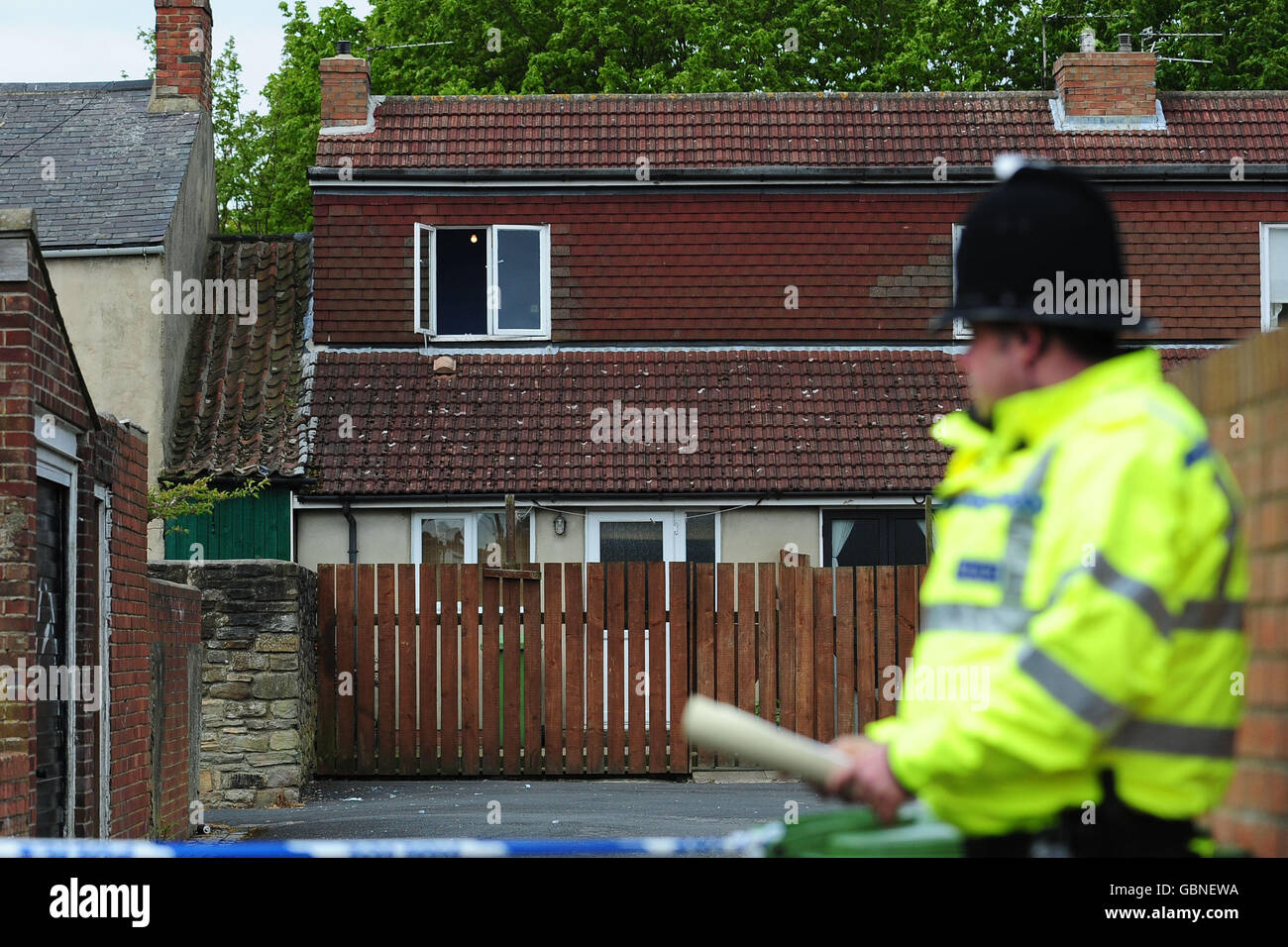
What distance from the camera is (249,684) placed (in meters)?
12.9

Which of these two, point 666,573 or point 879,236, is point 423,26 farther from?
point 666,573

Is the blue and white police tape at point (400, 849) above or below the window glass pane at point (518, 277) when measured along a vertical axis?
below

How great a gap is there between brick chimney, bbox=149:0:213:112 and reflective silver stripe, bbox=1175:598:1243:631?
780 inches

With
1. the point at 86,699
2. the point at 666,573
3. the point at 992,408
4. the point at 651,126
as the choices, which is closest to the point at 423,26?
the point at 651,126

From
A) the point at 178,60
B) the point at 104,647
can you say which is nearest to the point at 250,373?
the point at 178,60

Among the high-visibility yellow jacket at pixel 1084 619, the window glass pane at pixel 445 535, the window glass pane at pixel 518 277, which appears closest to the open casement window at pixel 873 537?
the window glass pane at pixel 445 535

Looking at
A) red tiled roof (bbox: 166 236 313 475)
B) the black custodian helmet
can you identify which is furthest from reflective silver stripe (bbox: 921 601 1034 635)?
red tiled roof (bbox: 166 236 313 475)

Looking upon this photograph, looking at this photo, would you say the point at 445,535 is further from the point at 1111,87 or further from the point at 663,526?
the point at 1111,87

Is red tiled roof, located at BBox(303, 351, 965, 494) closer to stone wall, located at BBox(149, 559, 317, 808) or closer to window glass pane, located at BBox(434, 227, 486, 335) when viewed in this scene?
window glass pane, located at BBox(434, 227, 486, 335)

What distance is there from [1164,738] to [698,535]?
15591 millimetres

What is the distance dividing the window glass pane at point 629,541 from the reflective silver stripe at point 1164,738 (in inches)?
612

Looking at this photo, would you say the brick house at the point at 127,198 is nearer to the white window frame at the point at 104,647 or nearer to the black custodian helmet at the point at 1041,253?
the white window frame at the point at 104,647

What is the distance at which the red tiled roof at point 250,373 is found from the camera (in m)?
17.6
